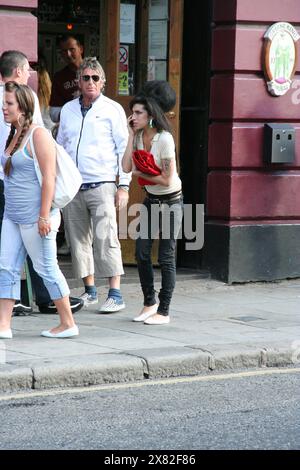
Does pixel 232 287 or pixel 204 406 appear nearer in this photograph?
pixel 204 406

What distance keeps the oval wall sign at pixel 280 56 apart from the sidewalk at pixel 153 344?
85.0 inches

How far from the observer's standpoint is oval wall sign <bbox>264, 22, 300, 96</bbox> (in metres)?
11.4

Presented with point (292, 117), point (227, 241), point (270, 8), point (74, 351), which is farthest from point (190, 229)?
point (74, 351)

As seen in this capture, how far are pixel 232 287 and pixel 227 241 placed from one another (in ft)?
1.49

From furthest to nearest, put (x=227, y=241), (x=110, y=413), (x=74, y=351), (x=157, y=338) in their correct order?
(x=227, y=241) < (x=157, y=338) < (x=74, y=351) < (x=110, y=413)

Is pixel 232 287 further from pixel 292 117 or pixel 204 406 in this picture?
pixel 204 406

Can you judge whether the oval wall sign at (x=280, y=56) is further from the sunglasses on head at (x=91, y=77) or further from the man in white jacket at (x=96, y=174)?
the sunglasses on head at (x=91, y=77)

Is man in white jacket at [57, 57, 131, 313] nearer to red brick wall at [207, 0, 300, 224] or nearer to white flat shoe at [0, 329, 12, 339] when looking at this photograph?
white flat shoe at [0, 329, 12, 339]

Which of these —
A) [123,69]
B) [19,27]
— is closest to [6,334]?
[19,27]

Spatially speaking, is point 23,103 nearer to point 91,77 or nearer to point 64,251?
Answer: point 91,77

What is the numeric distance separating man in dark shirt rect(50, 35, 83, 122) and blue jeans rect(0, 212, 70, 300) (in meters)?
3.35

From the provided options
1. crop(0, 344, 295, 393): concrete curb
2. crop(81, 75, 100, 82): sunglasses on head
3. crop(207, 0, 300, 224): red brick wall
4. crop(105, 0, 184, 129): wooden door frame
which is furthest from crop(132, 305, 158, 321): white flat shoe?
crop(105, 0, 184, 129): wooden door frame

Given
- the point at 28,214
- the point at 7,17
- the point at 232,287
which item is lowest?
the point at 232,287
